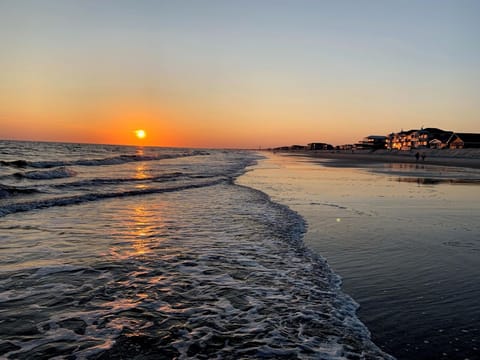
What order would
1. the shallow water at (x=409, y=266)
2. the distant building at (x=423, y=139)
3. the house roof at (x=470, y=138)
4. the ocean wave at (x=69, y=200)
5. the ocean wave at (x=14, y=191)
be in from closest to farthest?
the shallow water at (x=409, y=266) → the ocean wave at (x=69, y=200) → the ocean wave at (x=14, y=191) → the house roof at (x=470, y=138) → the distant building at (x=423, y=139)

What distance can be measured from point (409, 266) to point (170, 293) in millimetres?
4259

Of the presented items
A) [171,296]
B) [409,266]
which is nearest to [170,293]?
[171,296]

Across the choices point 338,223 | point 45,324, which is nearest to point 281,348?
point 45,324

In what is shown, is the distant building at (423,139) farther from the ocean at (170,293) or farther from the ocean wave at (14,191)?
the ocean at (170,293)

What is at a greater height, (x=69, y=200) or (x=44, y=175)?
(x=44, y=175)

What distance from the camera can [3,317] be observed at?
4441 millimetres

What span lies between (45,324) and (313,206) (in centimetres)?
1062

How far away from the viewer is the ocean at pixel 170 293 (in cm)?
388

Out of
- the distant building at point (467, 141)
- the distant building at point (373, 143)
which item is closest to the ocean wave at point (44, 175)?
the distant building at point (467, 141)

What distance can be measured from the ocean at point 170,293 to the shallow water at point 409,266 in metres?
0.33

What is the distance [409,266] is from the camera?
655 cm

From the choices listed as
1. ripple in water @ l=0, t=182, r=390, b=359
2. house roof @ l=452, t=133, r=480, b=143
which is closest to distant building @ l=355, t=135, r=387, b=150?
house roof @ l=452, t=133, r=480, b=143

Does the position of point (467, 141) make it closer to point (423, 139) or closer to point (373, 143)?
point (423, 139)

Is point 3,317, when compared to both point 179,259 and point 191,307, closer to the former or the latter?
point 191,307
